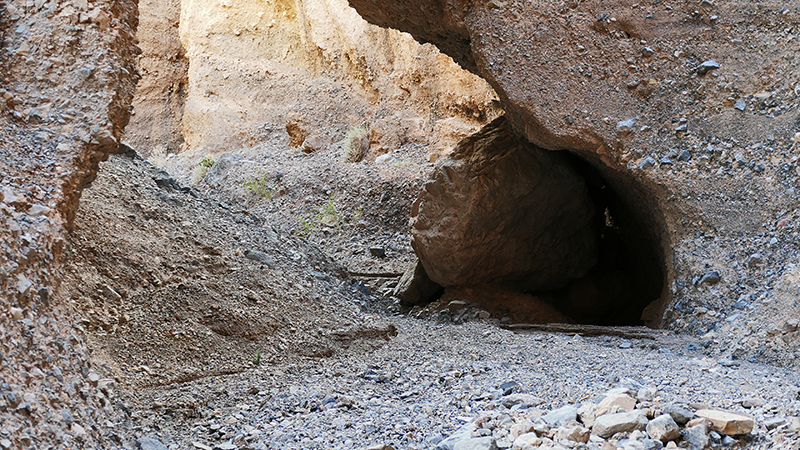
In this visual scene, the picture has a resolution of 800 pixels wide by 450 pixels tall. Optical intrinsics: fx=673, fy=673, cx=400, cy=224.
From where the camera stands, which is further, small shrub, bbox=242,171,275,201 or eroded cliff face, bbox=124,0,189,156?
eroded cliff face, bbox=124,0,189,156

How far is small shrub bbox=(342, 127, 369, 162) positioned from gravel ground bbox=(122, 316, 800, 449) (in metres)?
6.35

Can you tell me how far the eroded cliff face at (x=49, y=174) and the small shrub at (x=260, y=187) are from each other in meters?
6.55

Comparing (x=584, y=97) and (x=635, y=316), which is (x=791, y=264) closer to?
(x=584, y=97)

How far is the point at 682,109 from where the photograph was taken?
4590 millimetres

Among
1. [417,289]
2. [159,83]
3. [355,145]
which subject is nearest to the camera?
[417,289]

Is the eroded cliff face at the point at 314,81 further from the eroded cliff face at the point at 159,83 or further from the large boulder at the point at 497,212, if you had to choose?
the large boulder at the point at 497,212

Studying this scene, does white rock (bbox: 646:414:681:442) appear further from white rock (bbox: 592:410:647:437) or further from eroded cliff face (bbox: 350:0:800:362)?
eroded cliff face (bbox: 350:0:800:362)

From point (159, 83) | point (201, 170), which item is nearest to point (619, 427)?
point (201, 170)

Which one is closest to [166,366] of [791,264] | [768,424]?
[768,424]

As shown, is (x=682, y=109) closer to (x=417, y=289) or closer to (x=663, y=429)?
(x=417, y=289)

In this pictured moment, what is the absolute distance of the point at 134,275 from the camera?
400 cm

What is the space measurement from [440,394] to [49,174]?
200cm

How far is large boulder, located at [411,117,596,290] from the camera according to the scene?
5.69 m

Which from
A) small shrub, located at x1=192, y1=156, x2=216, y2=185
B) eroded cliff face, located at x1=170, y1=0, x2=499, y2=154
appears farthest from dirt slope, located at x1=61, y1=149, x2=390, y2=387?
small shrub, located at x1=192, y1=156, x2=216, y2=185
